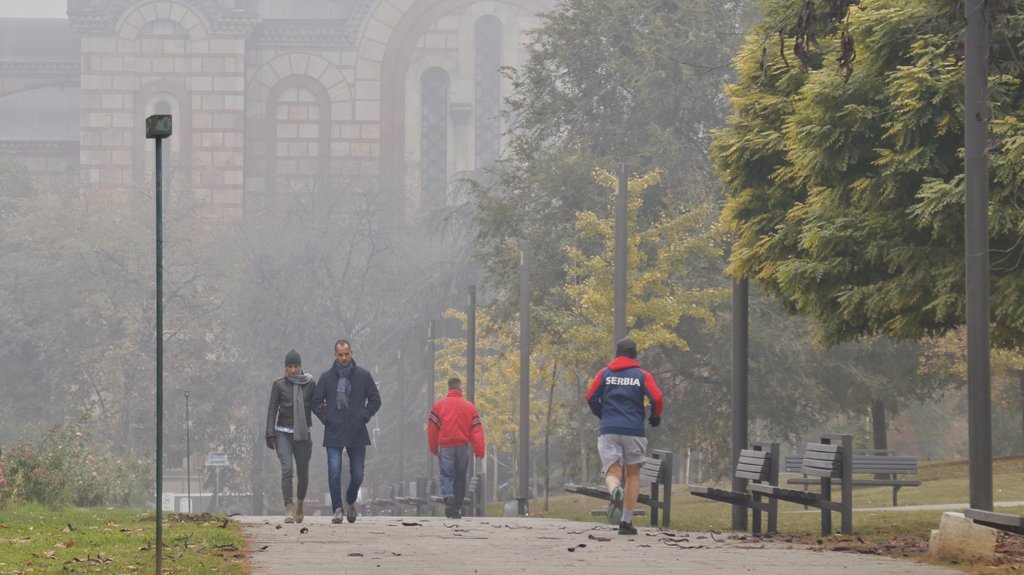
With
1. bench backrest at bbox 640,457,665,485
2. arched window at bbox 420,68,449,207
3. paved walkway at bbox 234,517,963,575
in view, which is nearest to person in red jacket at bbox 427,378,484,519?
bench backrest at bbox 640,457,665,485

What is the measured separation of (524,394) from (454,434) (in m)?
10.7

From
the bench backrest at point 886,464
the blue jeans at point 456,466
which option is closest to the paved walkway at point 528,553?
the blue jeans at point 456,466

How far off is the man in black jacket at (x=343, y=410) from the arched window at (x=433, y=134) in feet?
271

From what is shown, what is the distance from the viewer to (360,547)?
1439cm

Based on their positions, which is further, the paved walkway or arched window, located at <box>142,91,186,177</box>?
arched window, located at <box>142,91,186,177</box>

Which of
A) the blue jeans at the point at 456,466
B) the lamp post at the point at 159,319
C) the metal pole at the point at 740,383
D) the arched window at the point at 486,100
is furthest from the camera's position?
the arched window at the point at 486,100

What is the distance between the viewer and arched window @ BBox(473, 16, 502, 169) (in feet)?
329

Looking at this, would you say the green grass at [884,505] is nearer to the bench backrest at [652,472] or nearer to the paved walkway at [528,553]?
the bench backrest at [652,472]

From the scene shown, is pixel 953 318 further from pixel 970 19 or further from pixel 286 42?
pixel 286 42

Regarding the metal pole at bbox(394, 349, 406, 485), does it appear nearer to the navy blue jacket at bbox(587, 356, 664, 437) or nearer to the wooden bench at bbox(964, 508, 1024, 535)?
the navy blue jacket at bbox(587, 356, 664, 437)

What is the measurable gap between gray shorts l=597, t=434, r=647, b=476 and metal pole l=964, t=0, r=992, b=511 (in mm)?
3358

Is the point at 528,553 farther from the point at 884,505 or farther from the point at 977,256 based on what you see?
the point at 884,505

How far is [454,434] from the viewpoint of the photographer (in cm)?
2483

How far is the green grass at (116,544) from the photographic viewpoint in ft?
40.2
